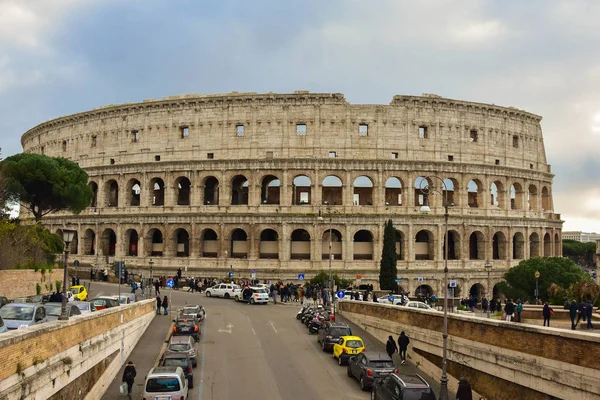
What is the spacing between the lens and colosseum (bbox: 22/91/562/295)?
50062 mm

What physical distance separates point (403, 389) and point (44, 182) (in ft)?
134

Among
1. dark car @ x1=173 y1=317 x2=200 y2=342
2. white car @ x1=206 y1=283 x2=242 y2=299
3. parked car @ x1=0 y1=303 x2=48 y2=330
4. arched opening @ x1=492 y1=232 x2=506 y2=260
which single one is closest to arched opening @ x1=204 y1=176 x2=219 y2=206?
white car @ x1=206 y1=283 x2=242 y2=299

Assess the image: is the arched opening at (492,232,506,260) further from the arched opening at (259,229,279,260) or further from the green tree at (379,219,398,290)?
the arched opening at (259,229,279,260)

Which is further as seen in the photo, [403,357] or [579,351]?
[403,357]

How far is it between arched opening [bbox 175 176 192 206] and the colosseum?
50.5 inches

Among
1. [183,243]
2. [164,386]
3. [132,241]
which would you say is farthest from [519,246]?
→ [164,386]

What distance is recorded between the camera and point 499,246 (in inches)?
2163

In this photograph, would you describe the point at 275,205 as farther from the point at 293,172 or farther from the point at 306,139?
the point at 306,139

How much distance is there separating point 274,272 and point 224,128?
571 inches

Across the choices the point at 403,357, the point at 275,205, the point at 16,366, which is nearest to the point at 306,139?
the point at 275,205

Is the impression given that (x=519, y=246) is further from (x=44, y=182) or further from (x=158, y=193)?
(x=44, y=182)

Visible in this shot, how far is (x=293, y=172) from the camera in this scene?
50.7 meters

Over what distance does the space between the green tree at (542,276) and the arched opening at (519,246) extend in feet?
30.5

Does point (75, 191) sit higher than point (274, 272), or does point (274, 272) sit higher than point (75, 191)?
point (75, 191)
